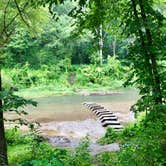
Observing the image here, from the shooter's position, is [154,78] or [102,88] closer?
[154,78]

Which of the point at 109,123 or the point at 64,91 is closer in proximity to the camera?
the point at 109,123

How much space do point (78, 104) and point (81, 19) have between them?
49.3ft

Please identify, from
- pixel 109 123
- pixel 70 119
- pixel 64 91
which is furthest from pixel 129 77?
pixel 64 91

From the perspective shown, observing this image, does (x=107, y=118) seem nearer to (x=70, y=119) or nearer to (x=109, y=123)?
(x=109, y=123)

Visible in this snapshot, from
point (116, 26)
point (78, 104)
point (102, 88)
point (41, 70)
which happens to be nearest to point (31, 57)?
point (41, 70)

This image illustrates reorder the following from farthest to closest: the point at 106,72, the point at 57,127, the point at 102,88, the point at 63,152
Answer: the point at 106,72 < the point at 102,88 < the point at 57,127 < the point at 63,152

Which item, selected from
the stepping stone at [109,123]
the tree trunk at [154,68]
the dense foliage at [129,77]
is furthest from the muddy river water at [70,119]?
the tree trunk at [154,68]

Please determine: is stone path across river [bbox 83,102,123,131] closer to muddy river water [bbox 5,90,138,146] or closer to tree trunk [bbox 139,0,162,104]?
muddy river water [bbox 5,90,138,146]

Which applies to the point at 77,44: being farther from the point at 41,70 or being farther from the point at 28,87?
the point at 28,87

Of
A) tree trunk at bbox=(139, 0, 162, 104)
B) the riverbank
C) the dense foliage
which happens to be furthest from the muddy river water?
the riverbank

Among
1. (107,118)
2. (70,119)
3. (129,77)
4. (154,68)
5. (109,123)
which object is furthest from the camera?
(70,119)

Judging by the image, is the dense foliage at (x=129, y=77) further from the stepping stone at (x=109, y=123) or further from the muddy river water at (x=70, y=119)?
the stepping stone at (x=109, y=123)

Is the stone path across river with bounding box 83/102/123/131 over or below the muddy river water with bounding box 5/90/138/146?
over

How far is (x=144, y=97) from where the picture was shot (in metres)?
7.64
